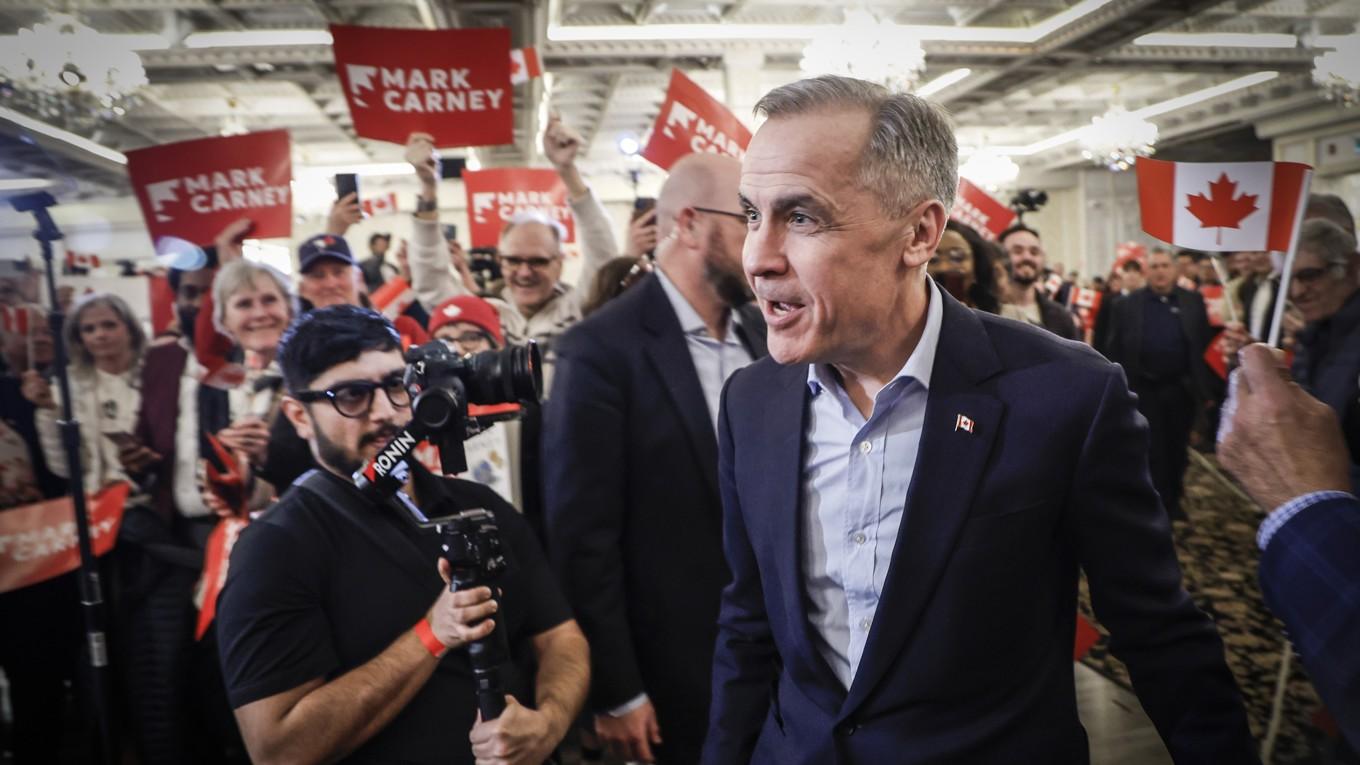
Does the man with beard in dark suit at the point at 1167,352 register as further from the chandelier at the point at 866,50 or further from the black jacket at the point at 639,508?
the black jacket at the point at 639,508

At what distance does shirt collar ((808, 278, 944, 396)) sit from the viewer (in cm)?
130

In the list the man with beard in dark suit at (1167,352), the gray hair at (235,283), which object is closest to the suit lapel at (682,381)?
the gray hair at (235,283)

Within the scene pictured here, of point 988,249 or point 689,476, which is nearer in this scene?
point 689,476

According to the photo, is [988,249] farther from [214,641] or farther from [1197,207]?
[214,641]

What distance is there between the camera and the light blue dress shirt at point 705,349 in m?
2.29

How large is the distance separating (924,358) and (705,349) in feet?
3.46

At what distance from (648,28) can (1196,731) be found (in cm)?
886

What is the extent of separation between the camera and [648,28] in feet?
29.8

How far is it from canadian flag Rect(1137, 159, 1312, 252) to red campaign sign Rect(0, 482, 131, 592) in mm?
3009

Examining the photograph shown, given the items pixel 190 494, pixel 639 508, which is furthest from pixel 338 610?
pixel 190 494

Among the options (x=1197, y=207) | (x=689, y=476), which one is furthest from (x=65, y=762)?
(x=1197, y=207)

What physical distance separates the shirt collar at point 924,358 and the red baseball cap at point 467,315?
2277 millimetres

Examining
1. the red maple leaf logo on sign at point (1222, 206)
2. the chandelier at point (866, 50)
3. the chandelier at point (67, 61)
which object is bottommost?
the red maple leaf logo on sign at point (1222, 206)

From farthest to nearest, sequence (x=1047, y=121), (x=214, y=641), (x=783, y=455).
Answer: (x=1047, y=121) < (x=214, y=641) < (x=783, y=455)
